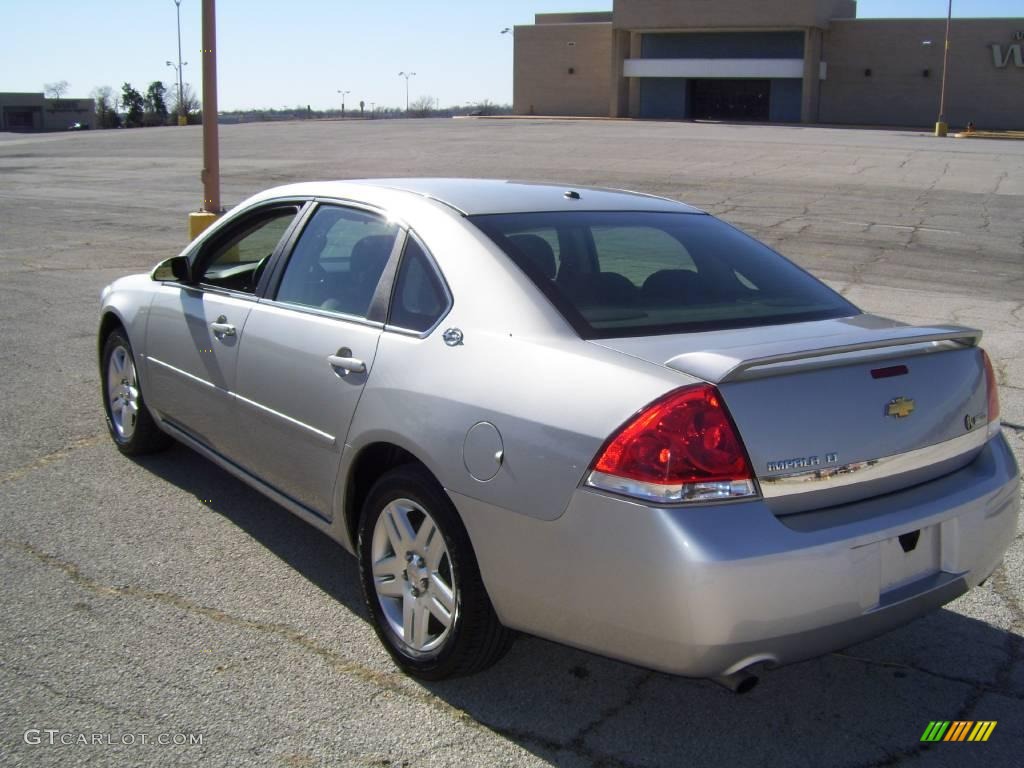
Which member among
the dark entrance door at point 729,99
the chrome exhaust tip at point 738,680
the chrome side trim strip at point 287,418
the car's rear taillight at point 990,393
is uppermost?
the dark entrance door at point 729,99

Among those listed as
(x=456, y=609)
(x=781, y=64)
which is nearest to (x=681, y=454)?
(x=456, y=609)

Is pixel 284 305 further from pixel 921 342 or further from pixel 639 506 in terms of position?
pixel 921 342

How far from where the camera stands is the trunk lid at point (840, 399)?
2834mm

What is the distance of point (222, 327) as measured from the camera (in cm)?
458

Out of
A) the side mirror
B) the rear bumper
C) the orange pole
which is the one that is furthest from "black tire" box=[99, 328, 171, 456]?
the orange pole

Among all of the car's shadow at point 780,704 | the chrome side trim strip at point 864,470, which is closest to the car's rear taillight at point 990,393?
→ the chrome side trim strip at point 864,470

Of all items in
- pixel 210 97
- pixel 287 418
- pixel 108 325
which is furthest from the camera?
pixel 210 97

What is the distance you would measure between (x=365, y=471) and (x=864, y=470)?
174 cm

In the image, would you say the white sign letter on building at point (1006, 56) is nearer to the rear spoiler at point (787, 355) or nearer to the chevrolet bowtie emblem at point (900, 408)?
the rear spoiler at point (787, 355)

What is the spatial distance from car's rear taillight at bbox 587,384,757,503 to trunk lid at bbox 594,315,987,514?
5cm

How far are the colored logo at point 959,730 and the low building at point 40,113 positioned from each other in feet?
373

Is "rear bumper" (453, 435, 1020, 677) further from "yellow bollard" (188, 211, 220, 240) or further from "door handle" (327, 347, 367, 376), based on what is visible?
"yellow bollard" (188, 211, 220, 240)

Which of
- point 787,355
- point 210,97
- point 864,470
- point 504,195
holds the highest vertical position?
point 210,97

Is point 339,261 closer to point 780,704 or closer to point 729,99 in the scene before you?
point 780,704
